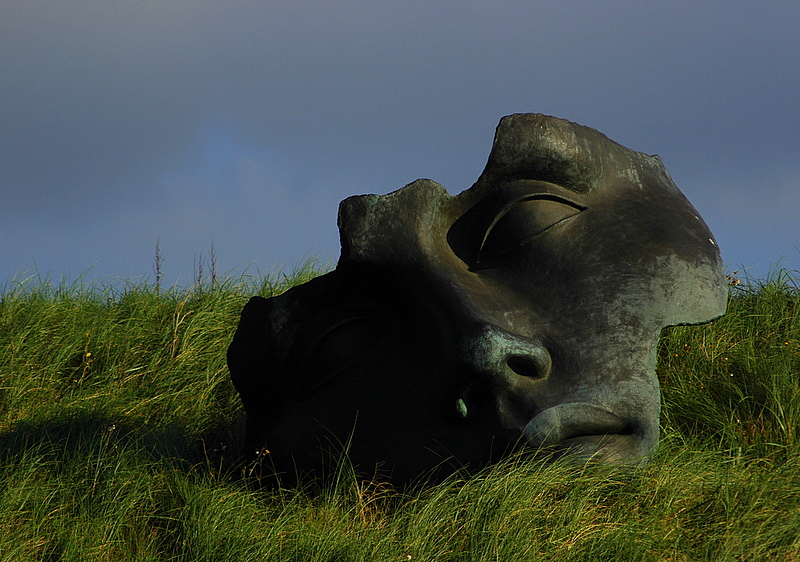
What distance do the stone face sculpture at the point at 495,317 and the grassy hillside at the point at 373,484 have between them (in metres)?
0.18

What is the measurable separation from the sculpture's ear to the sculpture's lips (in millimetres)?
1219

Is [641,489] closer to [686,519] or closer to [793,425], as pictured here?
[686,519]

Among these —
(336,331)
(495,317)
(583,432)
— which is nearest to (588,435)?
(583,432)

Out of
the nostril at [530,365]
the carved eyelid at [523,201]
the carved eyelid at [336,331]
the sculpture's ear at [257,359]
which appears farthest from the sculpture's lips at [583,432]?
the sculpture's ear at [257,359]

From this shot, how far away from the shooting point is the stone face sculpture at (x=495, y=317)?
3195mm

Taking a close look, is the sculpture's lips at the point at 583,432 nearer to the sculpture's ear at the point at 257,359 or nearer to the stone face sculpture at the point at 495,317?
the stone face sculpture at the point at 495,317

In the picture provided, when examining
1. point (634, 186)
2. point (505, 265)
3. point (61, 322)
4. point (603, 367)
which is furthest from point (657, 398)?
point (61, 322)

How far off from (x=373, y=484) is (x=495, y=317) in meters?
0.81

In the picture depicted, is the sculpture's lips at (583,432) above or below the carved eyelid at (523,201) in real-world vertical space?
below

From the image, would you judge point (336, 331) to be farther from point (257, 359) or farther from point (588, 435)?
point (588, 435)

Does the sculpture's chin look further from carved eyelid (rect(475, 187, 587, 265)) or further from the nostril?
carved eyelid (rect(475, 187, 587, 265))

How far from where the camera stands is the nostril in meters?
3.18

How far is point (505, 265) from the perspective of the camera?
351cm

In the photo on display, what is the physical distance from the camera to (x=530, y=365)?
126 inches
